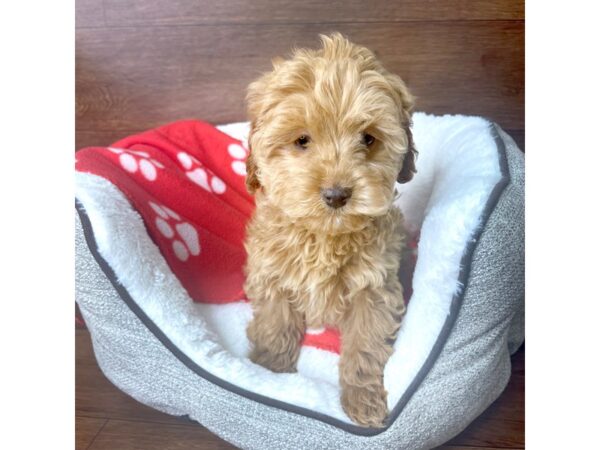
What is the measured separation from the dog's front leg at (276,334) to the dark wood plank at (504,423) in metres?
0.55

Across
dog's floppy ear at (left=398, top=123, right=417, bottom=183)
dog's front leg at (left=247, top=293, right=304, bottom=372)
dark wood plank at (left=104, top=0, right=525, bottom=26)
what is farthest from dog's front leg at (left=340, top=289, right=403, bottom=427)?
dark wood plank at (left=104, top=0, right=525, bottom=26)

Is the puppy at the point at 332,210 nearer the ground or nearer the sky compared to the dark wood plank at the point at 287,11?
nearer the ground

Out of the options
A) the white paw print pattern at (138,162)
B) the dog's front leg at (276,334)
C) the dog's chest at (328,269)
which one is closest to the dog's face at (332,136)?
the dog's chest at (328,269)

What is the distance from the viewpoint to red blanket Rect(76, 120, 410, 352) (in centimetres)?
214

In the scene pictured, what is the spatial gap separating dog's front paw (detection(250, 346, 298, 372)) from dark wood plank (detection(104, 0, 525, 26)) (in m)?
1.01

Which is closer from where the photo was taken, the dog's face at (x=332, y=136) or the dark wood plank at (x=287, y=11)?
the dog's face at (x=332, y=136)

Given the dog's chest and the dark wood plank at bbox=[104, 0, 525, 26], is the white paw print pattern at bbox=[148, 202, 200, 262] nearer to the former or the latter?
the dog's chest

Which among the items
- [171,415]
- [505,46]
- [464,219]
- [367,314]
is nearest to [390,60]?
[505,46]

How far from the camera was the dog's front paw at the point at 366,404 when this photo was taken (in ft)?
5.42

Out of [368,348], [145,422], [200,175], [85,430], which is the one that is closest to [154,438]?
[145,422]

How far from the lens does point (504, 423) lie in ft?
5.41

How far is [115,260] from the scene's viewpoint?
1783 mm

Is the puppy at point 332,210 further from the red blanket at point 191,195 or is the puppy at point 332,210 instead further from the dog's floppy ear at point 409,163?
the red blanket at point 191,195
